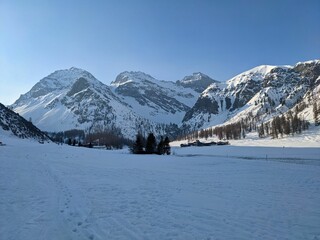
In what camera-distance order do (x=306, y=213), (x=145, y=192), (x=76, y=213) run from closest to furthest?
(x=76, y=213), (x=306, y=213), (x=145, y=192)

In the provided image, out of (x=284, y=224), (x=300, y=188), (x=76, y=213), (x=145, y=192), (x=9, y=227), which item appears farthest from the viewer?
(x=300, y=188)

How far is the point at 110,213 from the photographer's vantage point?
14594 mm

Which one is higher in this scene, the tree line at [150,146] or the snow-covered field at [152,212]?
the tree line at [150,146]

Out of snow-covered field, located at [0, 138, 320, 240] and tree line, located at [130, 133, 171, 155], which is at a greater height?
tree line, located at [130, 133, 171, 155]

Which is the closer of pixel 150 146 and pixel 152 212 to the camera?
pixel 152 212

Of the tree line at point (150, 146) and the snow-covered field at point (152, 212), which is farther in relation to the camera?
the tree line at point (150, 146)

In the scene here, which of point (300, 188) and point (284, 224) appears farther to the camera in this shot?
point (300, 188)

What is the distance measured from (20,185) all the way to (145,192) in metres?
9.53

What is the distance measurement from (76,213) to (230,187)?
14.5 meters

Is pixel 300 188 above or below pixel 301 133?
below

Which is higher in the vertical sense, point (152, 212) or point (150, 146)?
point (150, 146)

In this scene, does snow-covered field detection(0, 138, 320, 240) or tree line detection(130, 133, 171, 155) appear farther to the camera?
tree line detection(130, 133, 171, 155)

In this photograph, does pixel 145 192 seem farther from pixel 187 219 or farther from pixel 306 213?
pixel 306 213

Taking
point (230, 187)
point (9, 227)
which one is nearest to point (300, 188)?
point (230, 187)
